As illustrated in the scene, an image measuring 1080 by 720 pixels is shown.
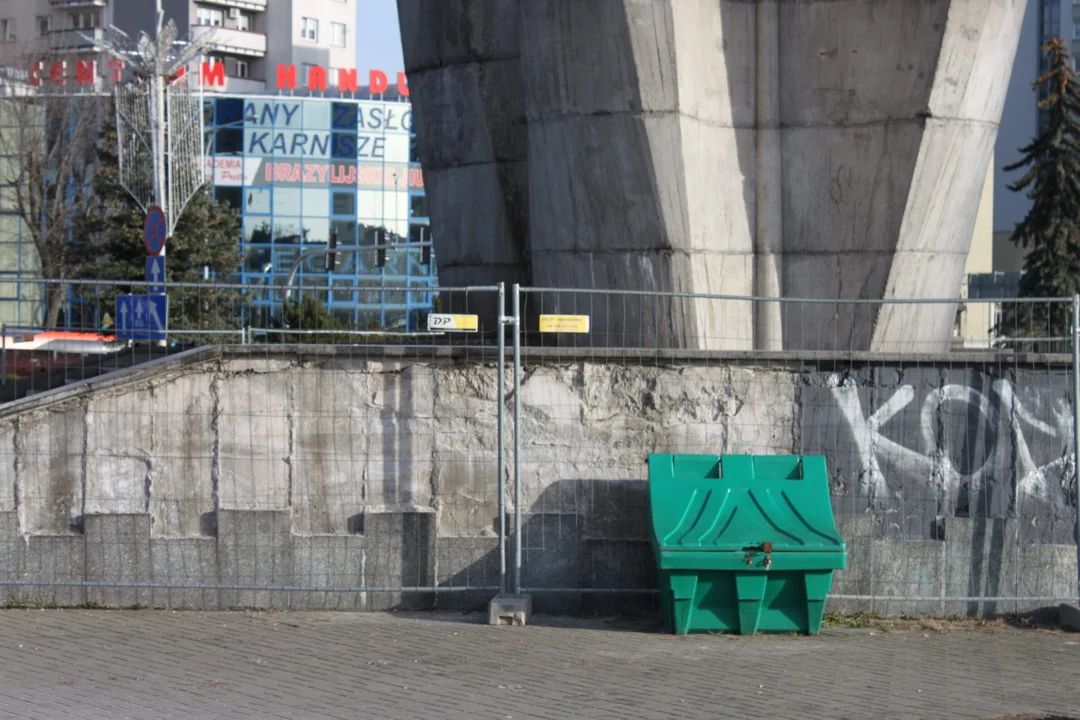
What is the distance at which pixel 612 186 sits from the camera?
12.4m

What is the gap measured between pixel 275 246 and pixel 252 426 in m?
54.9

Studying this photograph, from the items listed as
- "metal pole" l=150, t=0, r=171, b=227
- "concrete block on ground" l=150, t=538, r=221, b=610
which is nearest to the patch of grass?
"concrete block on ground" l=150, t=538, r=221, b=610

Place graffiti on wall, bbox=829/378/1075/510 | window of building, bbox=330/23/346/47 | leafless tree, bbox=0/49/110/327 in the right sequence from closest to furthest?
graffiti on wall, bbox=829/378/1075/510
leafless tree, bbox=0/49/110/327
window of building, bbox=330/23/346/47

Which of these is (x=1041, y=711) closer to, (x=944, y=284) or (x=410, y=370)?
(x=410, y=370)

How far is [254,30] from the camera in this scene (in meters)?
84.3

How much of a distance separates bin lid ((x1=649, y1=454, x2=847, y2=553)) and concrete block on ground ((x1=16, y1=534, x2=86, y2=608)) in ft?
14.0

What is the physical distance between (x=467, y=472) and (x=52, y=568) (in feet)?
10.3

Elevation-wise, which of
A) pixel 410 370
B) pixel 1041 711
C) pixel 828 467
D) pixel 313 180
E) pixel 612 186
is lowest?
pixel 1041 711

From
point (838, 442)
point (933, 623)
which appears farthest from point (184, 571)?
point (933, 623)

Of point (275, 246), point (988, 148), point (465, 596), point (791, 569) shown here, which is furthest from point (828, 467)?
point (275, 246)

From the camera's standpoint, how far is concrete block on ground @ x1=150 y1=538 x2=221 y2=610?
10.6 m

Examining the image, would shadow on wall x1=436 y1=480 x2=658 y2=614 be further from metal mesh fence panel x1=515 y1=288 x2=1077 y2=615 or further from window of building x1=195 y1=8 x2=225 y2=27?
window of building x1=195 y1=8 x2=225 y2=27

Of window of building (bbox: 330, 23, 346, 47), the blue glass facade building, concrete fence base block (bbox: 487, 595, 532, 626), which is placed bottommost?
concrete fence base block (bbox: 487, 595, 532, 626)

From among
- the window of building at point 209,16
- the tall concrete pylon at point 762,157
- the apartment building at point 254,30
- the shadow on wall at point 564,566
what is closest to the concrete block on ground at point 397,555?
the shadow on wall at point 564,566
